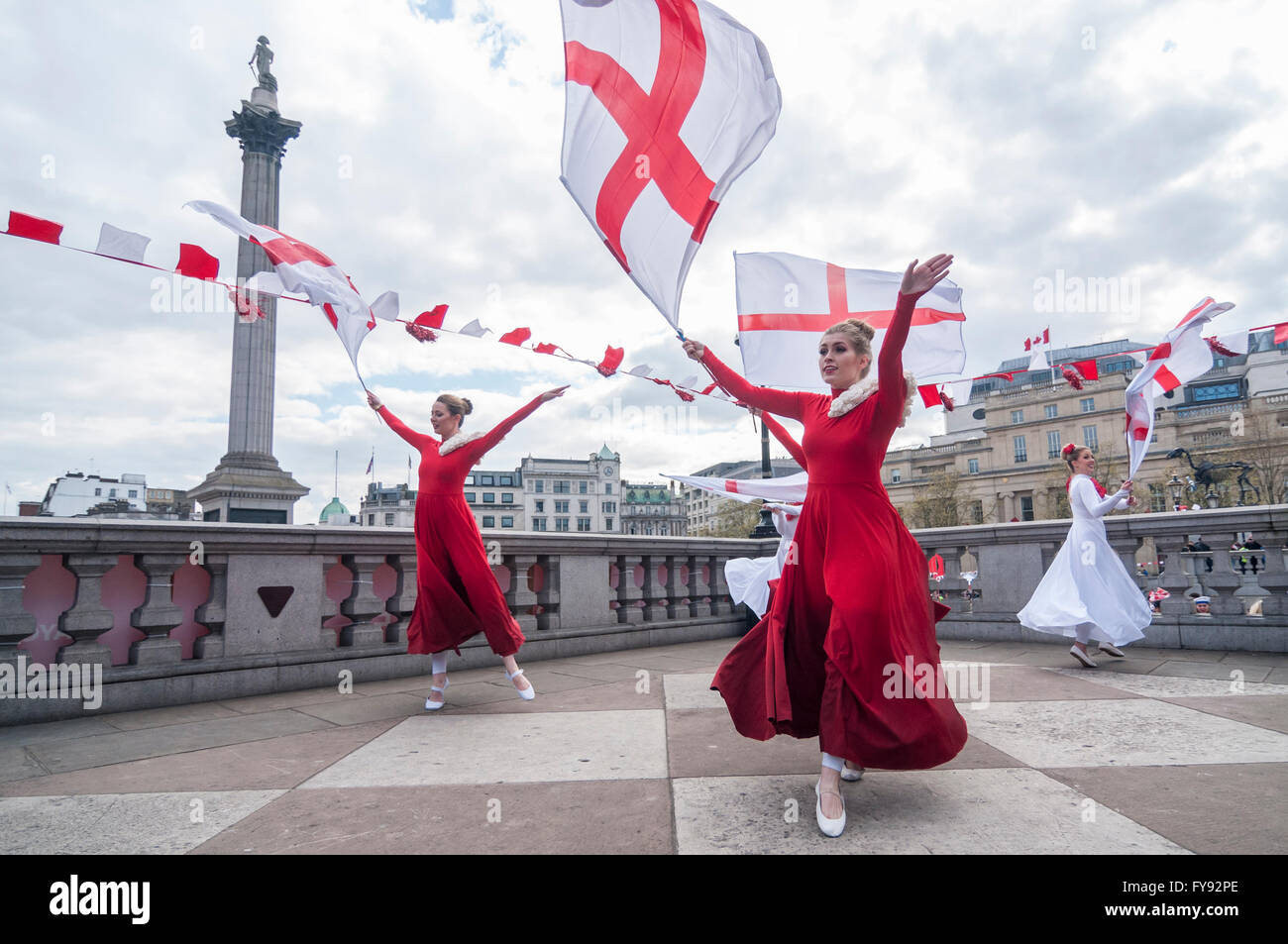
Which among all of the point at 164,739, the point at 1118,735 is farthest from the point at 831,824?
the point at 164,739

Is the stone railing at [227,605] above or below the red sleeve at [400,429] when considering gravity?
below

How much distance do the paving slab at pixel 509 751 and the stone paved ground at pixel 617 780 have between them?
0.06 ft

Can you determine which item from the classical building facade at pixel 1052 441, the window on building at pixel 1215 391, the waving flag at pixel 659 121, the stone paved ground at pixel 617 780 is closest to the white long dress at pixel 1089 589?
the stone paved ground at pixel 617 780

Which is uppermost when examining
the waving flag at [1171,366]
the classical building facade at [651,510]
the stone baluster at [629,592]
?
the classical building facade at [651,510]

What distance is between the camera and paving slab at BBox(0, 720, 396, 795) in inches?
127

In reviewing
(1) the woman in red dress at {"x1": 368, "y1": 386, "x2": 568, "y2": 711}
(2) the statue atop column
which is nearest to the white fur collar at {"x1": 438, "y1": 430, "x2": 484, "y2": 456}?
(1) the woman in red dress at {"x1": 368, "y1": 386, "x2": 568, "y2": 711}

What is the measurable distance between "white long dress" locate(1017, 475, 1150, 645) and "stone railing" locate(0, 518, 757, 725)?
15.0 feet

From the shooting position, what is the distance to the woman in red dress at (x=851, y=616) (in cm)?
270

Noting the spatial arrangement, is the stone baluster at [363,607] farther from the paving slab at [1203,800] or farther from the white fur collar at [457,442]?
the paving slab at [1203,800]

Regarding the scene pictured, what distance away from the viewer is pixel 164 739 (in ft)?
13.8

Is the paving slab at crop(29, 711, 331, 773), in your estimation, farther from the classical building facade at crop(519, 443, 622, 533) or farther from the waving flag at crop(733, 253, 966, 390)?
the classical building facade at crop(519, 443, 622, 533)

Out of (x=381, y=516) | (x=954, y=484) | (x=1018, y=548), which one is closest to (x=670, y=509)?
(x=381, y=516)
